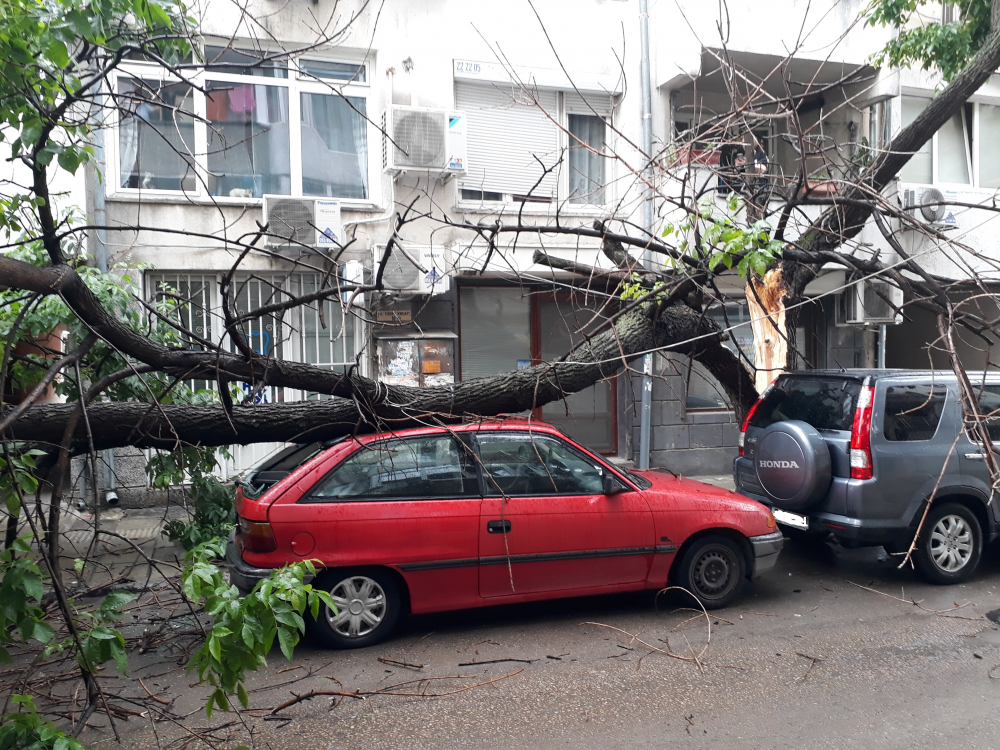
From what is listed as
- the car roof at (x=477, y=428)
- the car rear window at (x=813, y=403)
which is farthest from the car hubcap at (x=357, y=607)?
the car rear window at (x=813, y=403)

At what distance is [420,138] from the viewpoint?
403 inches

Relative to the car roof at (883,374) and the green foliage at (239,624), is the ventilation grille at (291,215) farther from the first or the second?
the green foliage at (239,624)

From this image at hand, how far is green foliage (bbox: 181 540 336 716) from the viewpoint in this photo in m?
2.99

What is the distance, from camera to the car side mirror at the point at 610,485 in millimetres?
5879

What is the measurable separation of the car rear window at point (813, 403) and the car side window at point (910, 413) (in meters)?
0.29

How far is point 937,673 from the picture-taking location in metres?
5.00

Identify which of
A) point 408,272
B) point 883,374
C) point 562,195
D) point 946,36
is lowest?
point 883,374

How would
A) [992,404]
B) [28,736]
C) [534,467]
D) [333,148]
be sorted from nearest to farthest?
1. [28,736]
2. [534,467]
3. [992,404]
4. [333,148]

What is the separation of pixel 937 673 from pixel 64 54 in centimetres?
598

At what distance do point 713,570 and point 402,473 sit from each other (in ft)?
8.43

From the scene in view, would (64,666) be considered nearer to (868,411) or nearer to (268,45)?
(868,411)

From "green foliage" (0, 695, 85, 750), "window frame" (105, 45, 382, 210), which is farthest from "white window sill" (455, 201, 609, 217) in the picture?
"green foliage" (0, 695, 85, 750)

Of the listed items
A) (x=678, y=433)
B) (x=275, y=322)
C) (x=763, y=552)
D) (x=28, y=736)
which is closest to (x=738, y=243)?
(x=763, y=552)

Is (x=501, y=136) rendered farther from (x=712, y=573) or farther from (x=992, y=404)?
(x=712, y=573)
